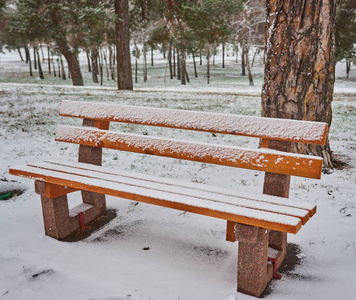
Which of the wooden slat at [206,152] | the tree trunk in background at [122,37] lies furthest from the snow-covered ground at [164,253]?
the tree trunk in background at [122,37]

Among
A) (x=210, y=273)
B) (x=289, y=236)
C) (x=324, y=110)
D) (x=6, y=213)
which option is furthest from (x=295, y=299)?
(x=6, y=213)

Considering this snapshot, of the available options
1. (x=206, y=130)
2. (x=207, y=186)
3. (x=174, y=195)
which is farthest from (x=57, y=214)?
(x=206, y=130)

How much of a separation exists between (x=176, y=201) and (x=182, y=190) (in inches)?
10.1

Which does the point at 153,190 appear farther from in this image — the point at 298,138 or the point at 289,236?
the point at 289,236

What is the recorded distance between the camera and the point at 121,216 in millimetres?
3484

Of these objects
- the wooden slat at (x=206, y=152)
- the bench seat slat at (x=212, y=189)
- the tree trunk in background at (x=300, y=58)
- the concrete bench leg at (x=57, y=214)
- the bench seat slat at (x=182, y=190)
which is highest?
the tree trunk in background at (x=300, y=58)

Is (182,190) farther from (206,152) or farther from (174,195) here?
(206,152)

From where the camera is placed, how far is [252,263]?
2.24 m

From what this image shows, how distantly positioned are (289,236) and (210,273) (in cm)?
100

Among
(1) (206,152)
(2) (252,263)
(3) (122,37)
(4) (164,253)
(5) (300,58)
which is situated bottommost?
(4) (164,253)

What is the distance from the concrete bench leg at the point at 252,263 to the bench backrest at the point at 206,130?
521 mm

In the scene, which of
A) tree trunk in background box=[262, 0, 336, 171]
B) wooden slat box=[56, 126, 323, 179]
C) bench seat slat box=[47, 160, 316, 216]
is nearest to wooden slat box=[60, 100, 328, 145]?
wooden slat box=[56, 126, 323, 179]

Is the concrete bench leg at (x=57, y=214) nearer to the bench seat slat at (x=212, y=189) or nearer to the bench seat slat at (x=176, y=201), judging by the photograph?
the bench seat slat at (x=176, y=201)

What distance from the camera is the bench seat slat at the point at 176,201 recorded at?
77.7 inches
